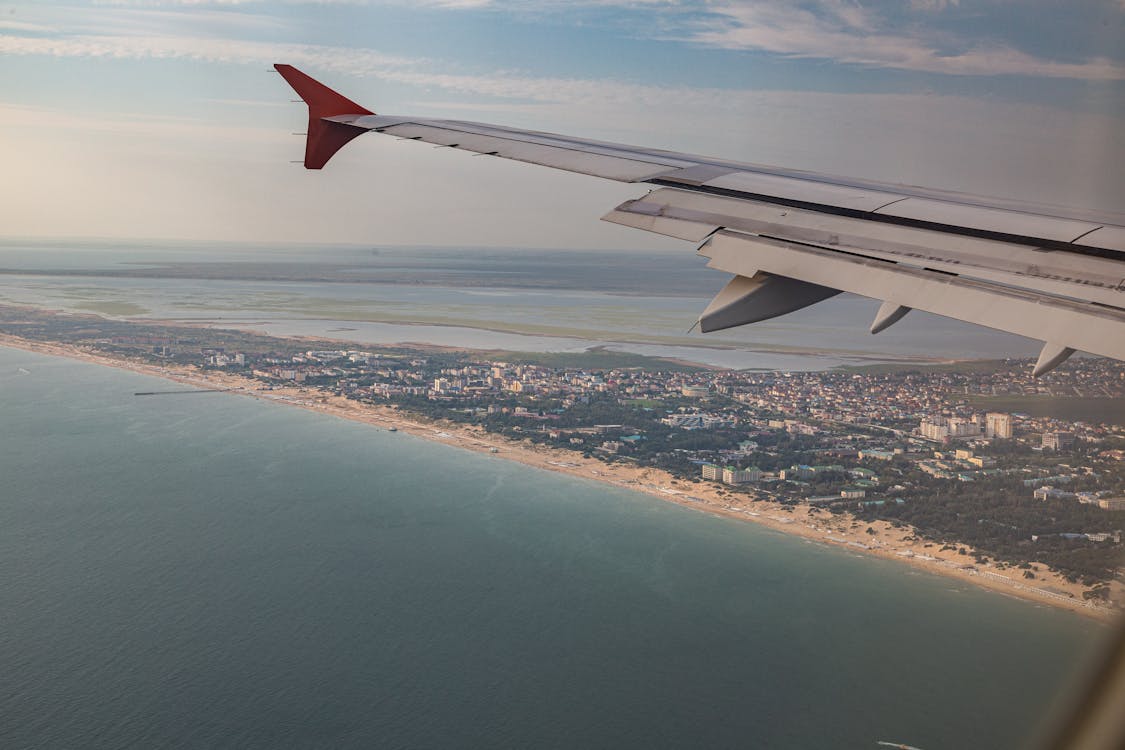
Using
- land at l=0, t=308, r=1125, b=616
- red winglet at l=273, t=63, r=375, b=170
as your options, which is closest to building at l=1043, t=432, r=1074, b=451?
land at l=0, t=308, r=1125, b=616

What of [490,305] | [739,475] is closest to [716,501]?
[739,475]

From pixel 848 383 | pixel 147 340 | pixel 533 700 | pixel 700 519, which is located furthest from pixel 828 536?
pixel 147 340

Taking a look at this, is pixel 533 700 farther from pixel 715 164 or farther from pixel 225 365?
pixel 225 365

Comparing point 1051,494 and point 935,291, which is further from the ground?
point 935,291

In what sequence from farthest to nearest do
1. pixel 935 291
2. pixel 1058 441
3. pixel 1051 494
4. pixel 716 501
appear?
pixel 716 501 → pixel 1058 441 → pixel 1051 494 → pixel 935 291

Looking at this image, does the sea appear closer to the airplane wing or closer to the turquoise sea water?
the turquoise sea water

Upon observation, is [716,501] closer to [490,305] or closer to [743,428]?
[743,428]

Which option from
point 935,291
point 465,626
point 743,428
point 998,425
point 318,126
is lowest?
point 465,626
